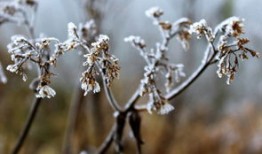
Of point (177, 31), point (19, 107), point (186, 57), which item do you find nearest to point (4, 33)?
point (19, 107)

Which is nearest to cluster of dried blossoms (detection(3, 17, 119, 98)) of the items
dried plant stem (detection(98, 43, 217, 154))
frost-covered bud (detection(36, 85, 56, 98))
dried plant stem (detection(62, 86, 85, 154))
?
frost-covered bud (detection(36, 85, 56, 98))

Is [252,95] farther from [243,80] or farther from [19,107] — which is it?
[19,107]

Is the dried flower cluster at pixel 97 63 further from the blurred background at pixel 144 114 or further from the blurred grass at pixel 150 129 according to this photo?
the blurred grass at pixel 150 129

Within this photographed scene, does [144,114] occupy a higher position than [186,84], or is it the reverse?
[144,114]

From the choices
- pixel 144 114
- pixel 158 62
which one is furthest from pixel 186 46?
pixel 144 114

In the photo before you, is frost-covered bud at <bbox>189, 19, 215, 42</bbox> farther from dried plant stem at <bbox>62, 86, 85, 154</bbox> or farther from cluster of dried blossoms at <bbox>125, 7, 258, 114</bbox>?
dried plant stem at <bbox>62, 86, 85, 154</bbox>

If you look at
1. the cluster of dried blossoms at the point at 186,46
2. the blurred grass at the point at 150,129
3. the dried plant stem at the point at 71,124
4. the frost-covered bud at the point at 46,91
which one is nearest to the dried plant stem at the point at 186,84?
the cluster of dried blossoms at the point at 186,46

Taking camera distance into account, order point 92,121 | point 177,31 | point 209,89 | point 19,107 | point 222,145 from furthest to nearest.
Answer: point 209,89 → point 19,107 → point 222,145 → point 92,121 → point 177,31

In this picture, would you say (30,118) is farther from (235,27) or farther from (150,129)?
(150,129)
